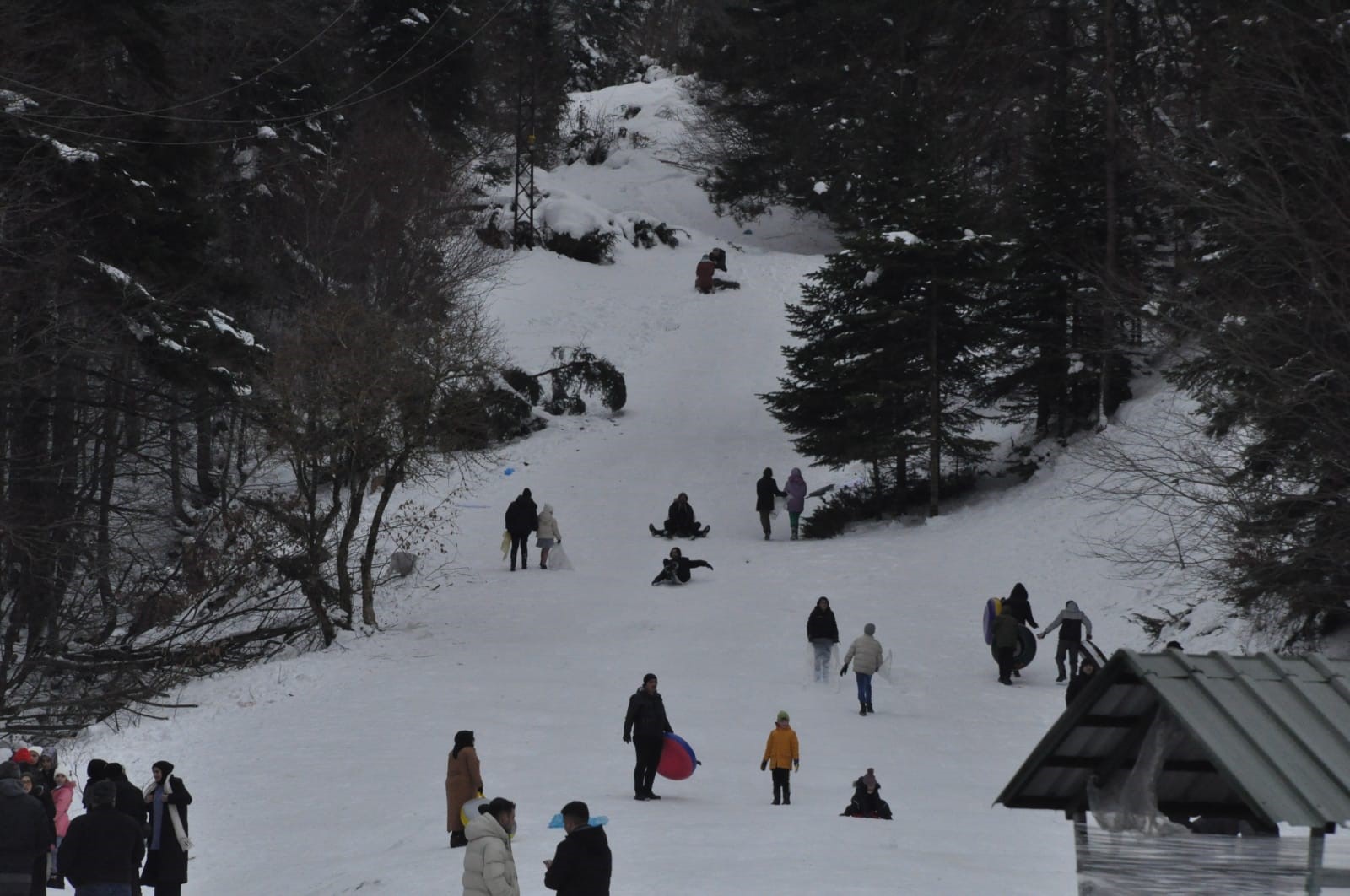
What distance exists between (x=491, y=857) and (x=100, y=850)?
2.75 metres

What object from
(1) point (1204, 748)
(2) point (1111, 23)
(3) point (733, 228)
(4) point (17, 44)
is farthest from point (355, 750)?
(3) point (733, 228)

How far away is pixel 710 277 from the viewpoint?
52.3 meters

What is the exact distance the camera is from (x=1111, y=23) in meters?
31.6

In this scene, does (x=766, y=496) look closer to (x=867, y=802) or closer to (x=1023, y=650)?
(x=1023, y=650)

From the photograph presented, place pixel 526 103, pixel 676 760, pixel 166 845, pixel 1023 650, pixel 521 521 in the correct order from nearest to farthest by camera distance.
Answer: pixel 166 845 < pixel 676 760 < pixel 1023 650 < pixel 521 521 < pixel 526 103

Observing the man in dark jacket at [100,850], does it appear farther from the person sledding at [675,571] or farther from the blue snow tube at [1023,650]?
the person sledding at [675,571]

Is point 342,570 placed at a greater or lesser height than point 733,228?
lesser

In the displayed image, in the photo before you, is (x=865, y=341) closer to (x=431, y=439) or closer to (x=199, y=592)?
(x=431, y=439)

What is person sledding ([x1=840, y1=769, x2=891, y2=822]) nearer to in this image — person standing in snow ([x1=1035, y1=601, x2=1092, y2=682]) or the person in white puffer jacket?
the person in white puffer jacket

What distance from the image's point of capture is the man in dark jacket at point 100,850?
8922 millimetres

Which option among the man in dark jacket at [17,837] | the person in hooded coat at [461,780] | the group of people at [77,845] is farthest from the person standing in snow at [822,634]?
the man in dark jacket at [17,837]

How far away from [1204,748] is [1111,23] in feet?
99.7

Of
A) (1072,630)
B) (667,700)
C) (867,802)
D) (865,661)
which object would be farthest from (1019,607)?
(867,802)

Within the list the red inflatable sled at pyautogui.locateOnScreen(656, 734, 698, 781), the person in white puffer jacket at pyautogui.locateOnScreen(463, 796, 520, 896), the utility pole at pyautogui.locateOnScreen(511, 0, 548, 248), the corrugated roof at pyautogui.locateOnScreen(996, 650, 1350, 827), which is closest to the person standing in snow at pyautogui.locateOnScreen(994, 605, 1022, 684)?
the red inflatable sled at pyautogui.locateOnScreen(656, 734, 698, 781)
